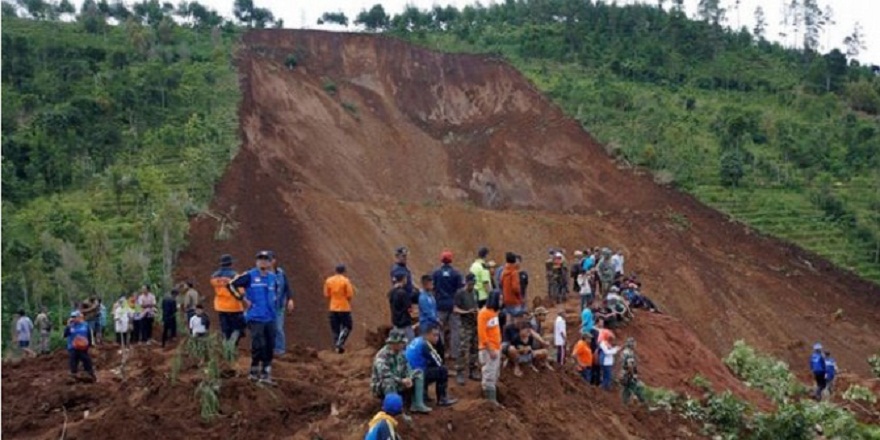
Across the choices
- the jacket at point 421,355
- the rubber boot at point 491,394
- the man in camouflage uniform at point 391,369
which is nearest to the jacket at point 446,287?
the rubber boot at point 491,394

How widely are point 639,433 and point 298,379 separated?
Result: 15.9 feet

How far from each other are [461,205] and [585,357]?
79.2ft

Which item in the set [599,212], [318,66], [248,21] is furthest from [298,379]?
[248,21]

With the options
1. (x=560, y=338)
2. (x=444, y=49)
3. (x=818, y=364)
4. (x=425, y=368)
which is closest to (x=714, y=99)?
(x=444, y=49)

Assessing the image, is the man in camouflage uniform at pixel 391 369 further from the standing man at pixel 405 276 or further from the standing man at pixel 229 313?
the standing man at pixel 229 313

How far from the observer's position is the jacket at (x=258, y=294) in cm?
1059

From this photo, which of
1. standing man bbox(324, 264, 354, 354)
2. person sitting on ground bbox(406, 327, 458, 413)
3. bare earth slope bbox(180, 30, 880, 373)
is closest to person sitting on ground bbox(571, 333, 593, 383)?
standing man bbox(324, 264, 354, 354)

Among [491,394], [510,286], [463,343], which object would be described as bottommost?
[491,394]

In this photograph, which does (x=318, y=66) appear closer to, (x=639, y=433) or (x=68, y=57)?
(x=68, y=57)

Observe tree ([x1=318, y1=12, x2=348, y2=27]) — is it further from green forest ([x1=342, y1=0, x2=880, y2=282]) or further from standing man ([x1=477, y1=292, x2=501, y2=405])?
standing man ([x1=477, y1=292, x2=501, y2=405])

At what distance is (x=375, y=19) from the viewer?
65.5 metres

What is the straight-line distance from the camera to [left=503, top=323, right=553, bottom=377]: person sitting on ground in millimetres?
12234

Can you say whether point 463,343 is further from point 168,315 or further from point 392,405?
point 168,315

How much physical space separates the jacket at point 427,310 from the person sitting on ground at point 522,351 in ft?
5.77
